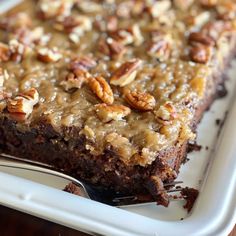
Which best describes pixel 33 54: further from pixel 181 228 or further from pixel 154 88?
pixel 181 228

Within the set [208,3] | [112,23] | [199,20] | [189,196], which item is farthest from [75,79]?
[208,3]

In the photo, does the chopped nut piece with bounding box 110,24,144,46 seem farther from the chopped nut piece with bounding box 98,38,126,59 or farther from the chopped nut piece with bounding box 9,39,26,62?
the chopped nut piece with bounding box 9,39,26,62

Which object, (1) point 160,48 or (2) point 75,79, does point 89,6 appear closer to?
(1) point 160,48

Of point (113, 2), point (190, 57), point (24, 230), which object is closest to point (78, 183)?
point (24, 230)

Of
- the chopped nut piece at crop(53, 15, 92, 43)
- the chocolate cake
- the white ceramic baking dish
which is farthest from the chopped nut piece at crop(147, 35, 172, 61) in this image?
the white ceramic baking dish

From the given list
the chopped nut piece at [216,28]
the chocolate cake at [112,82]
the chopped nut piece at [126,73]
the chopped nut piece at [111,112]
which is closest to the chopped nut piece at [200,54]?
the chocolate cake at [112,82]

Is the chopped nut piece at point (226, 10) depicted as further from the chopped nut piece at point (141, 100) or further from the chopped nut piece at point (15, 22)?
the chopped nut piece at point (15, 22)
